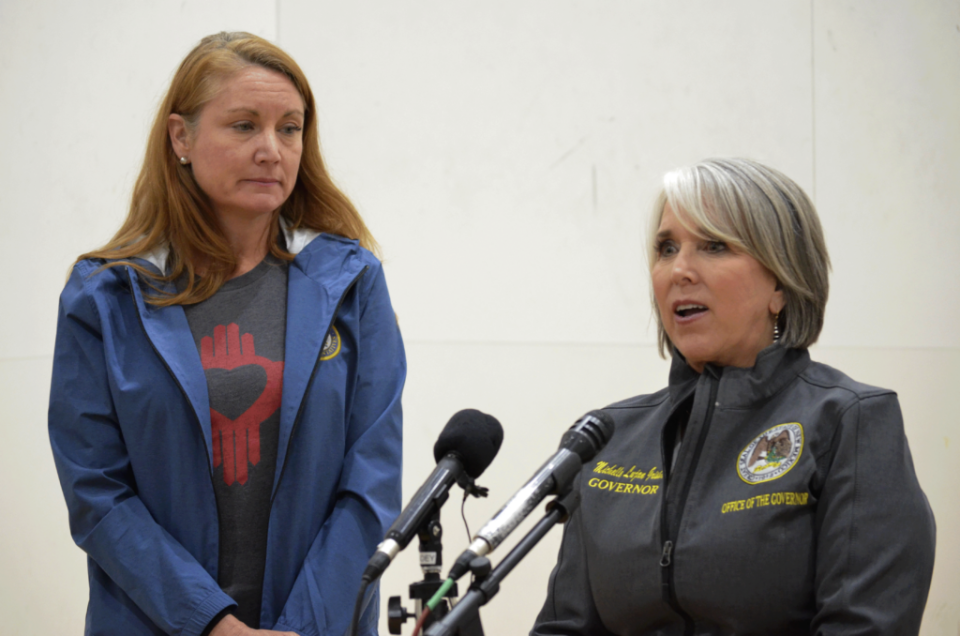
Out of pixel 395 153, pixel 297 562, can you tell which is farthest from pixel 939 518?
pixel 297 562

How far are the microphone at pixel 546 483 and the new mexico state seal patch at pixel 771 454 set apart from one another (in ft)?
1.24

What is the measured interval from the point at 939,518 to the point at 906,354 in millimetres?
604

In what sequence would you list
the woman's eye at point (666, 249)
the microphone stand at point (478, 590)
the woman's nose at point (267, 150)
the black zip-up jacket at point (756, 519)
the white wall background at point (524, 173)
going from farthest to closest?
the white wall background at point (524, 173)
the woman's nose at point (267, 150)
the woman's eye at point (666, 249)
the black zip-up jacket at point (756, 519)
the microphone stand at point (478, 590)

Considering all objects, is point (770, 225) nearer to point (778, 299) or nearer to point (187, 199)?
point (778, 299)

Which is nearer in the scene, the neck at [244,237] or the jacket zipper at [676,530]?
the jacket zipper at [676,530]

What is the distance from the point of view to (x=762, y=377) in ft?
4.44

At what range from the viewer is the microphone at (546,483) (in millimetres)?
870

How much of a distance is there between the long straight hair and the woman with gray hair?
77 cm

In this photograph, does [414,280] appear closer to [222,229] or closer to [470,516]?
[470,516]

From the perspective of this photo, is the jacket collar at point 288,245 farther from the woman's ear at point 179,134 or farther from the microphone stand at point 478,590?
the microphone stand at point 478,590

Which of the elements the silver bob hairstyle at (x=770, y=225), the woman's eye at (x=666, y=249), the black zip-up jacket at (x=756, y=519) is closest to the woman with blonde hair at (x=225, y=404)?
the black zip-up jacket at (x=756, y=519)

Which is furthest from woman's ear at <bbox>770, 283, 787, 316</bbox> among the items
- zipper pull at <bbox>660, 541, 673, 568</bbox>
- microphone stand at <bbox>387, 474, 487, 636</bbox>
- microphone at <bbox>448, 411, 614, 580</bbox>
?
microphone stand at <bbox>387, 474, 487, 636</bbox>

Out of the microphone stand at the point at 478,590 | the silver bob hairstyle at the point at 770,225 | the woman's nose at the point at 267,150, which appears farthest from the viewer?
the woman's nose at the point at 267,150

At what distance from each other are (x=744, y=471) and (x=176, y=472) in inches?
36.0
